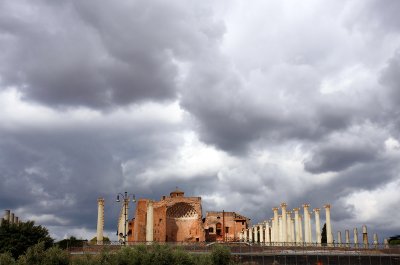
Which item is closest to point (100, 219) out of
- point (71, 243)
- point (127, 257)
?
point (71, 243)

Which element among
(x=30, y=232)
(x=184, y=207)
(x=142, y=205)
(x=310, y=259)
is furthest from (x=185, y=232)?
(x=310, y=259)

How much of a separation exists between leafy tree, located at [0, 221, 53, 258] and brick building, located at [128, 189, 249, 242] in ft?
58.9

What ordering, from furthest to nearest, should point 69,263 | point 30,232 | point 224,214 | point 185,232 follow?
point 224,214 → point 185,232 → point 30,232 → point 69,263

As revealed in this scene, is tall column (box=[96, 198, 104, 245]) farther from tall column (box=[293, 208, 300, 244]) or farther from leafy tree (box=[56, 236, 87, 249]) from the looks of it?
tall column (box=[293, 208, 300, 244])

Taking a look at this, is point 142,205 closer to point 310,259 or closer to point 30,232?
point 30,232

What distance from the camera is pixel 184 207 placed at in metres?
80.5

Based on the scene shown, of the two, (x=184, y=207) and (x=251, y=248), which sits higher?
(x=184, y=207)

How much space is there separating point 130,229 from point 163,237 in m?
10.8

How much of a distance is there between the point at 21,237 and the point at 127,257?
72.0 feet

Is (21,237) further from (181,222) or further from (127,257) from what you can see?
(181,222)

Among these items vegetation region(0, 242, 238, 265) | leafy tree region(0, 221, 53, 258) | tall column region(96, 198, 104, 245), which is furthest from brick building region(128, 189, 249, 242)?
vegetation region(0, 242, 238, 265)

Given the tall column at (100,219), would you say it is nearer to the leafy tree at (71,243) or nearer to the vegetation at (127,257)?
the leafy tree at (71,243)

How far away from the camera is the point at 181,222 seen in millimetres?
80875

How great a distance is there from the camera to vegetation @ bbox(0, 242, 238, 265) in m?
33.7
